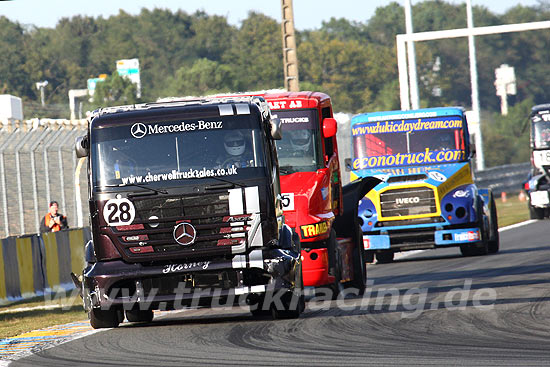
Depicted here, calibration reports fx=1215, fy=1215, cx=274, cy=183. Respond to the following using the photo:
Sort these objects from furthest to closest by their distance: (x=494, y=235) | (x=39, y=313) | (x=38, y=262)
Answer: (x=494, y=235)
(x=38, y=262)
(x=39, y=313)

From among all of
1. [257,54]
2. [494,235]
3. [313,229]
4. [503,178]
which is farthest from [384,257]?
[257,54]

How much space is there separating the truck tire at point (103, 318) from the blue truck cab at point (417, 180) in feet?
28.8

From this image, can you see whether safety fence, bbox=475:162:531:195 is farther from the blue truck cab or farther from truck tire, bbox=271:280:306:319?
truck tire, bbox=271:280:306:319

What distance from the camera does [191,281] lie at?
11.9 m

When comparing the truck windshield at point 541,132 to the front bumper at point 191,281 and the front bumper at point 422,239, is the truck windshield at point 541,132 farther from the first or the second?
the front bumper at point 191,281

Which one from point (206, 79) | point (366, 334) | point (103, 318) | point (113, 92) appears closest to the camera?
point (366, 334)

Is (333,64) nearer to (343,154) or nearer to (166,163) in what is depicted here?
(343,154)

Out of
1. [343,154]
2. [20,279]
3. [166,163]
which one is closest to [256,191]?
[166,163]

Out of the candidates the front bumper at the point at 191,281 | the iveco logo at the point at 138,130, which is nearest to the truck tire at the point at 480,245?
the front bumper at the point at 191,281

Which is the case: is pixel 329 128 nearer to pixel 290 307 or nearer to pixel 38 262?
pixel 290 307

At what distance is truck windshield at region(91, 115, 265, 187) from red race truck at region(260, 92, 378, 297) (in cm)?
212

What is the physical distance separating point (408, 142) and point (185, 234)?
9.59m

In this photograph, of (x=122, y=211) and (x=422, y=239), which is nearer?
(x=122, y=211)

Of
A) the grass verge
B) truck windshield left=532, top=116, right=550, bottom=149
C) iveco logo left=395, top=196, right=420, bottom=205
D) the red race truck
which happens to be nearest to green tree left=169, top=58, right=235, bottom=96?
truck windshield left=532, top=116, right=550, bottom=149
